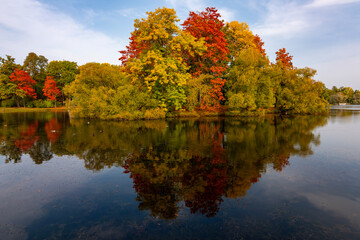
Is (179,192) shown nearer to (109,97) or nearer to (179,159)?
(179,159)

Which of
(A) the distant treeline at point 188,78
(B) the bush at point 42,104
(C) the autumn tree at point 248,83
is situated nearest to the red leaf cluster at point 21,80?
(B) the bush at point 42,104

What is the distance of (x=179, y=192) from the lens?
888cm

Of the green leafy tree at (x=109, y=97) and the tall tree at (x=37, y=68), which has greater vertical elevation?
the tall tree at (x=37, y=68)

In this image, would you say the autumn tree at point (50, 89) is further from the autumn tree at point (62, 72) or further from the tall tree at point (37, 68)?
the tall tree at point (37, 68)

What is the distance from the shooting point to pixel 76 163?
1320 centimetres

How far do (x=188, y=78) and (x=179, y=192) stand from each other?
33.4 metres

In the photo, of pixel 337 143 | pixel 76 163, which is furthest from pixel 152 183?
pixel 337 143

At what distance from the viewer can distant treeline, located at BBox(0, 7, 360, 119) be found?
35719 millimetres

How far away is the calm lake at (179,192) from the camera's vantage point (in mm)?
6586

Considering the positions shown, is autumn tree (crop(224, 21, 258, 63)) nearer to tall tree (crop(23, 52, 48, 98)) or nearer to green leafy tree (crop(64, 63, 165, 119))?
green leafy tree (crop(64, 63, 165, 119))

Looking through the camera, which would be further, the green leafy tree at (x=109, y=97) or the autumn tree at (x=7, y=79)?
the autumn tree at (x=7, y=79)

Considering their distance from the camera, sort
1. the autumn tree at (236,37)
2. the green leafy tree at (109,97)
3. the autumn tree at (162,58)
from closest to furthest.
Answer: the autumn tree at (162,58) < the green leafy tree at (109,97) < the autumn tree at (236,37)

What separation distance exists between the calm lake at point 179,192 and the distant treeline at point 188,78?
70.0ft

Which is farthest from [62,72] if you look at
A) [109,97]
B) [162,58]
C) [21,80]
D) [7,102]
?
[162,58]
